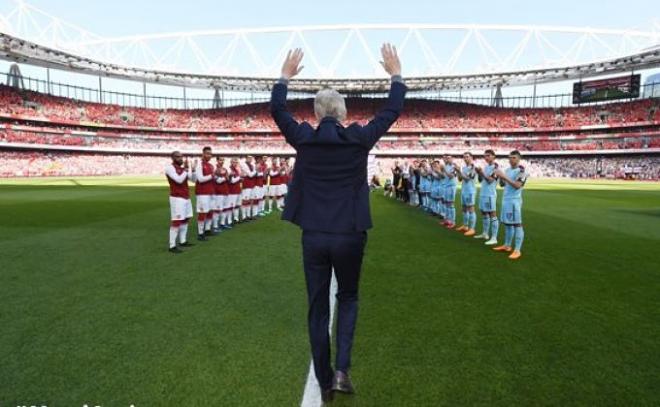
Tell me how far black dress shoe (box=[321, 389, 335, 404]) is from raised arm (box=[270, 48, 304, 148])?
194 cm

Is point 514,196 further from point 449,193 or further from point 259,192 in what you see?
point 259,192

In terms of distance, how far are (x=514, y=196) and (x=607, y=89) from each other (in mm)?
63845

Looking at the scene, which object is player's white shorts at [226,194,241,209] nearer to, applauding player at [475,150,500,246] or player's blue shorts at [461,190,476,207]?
player's blue shorts at [461,190,476,207]

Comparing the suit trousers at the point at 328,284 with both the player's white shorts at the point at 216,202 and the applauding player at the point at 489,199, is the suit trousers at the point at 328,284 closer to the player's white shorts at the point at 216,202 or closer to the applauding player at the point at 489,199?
the applauding player at the point at 489,199

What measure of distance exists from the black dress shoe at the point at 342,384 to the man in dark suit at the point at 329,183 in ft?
1.14

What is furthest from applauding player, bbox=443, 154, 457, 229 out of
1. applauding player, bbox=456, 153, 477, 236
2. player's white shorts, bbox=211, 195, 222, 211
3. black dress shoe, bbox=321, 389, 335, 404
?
black dress shoe, bbox=321, 389, 335, 404

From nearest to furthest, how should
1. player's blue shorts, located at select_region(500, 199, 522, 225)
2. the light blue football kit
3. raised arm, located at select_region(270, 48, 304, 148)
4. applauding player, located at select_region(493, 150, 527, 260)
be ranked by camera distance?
1. raised arm, located at select_region(270, 48, 304, 148)
2. applauding player, located at select_region(493, 150, 527, 260)
3. the light blue football kit
4. player's blue shorts, located at select_region(500, 199, 522, 225)

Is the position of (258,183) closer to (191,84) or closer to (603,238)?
(603,238)

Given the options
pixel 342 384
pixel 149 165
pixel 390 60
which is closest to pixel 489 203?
pixel 390 60

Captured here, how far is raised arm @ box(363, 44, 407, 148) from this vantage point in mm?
2988

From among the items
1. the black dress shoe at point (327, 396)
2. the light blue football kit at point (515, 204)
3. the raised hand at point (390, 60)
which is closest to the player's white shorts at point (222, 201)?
the light blue football kit at point (515, 204)

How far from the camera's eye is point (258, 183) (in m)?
15.2

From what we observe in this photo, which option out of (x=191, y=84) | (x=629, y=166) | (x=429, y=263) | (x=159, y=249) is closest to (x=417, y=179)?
(x=429, y=263)

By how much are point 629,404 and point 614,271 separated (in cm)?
500
